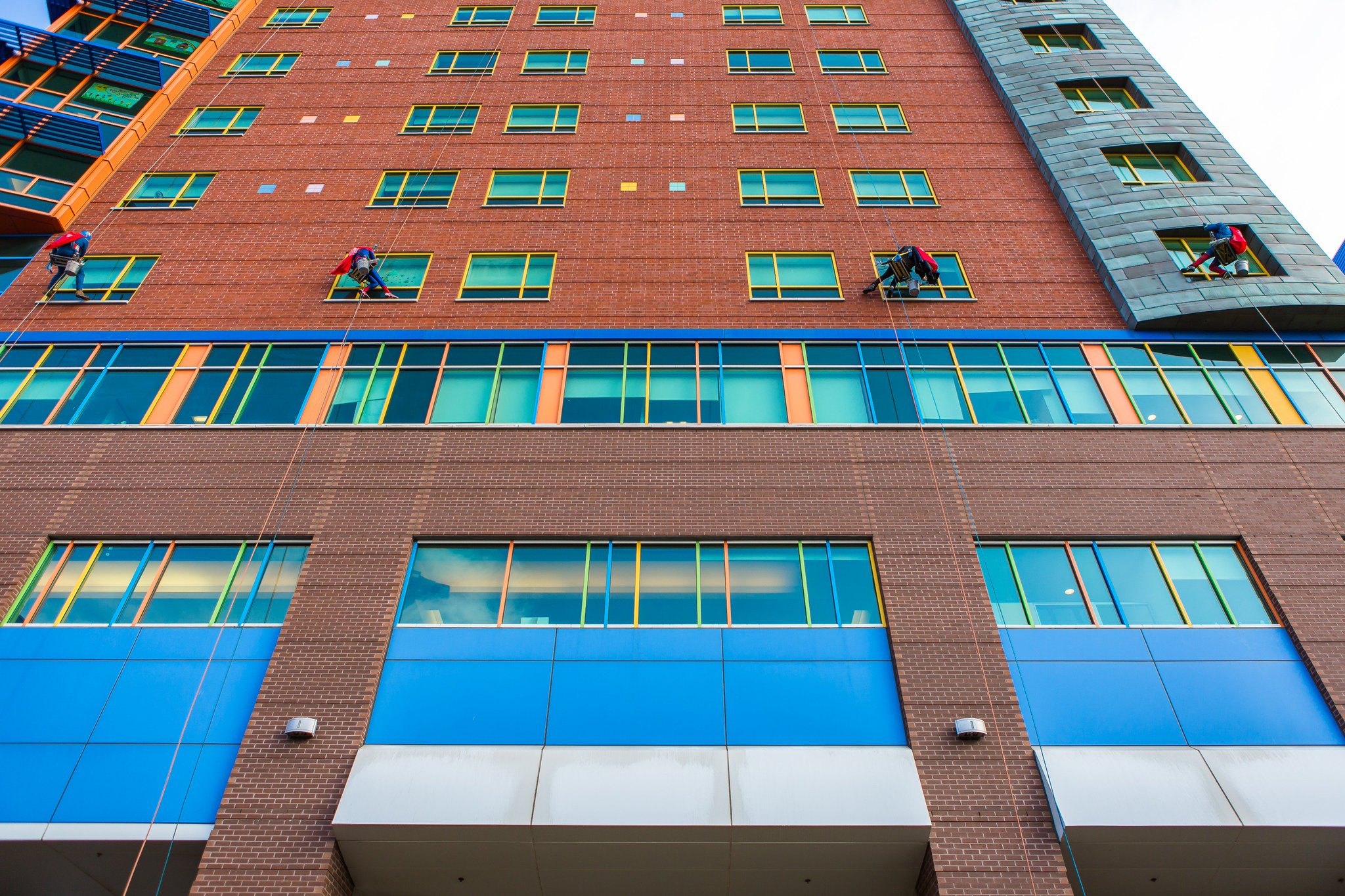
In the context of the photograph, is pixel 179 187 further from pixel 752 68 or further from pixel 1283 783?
pixel 1283 783

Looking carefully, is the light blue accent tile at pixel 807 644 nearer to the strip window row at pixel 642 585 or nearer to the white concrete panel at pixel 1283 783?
the strip window row at pixel 642 585

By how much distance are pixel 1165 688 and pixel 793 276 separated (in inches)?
463

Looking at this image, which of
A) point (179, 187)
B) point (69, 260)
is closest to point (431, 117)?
point (179, 187)

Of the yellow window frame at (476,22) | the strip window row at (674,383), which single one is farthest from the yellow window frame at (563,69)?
the strip window row at (674,383)

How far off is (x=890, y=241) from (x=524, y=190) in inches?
397

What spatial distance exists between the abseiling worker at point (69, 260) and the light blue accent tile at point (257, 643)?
1103cm

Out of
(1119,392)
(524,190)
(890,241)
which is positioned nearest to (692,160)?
(524,190)

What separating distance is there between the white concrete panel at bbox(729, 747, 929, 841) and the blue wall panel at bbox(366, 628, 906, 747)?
A: 11.8 inches

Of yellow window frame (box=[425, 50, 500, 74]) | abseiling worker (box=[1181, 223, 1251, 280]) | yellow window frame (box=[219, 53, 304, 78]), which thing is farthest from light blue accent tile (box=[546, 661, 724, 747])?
yellow window frame (box=[219, 53, 304, 78])

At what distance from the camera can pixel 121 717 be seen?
12.5 m

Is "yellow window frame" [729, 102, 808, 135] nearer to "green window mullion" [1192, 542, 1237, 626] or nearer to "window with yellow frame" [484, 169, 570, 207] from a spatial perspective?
"window with yellow frame" [484, 169, 570, 207]

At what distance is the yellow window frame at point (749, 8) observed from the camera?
94.2ft

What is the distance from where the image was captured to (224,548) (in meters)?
14.7

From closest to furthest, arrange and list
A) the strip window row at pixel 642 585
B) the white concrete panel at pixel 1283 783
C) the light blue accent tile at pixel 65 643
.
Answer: the white concrete panel at pixel 1283 783, the light blue accent tile at pixel 65 643, the strip window row at pixel 642 585
